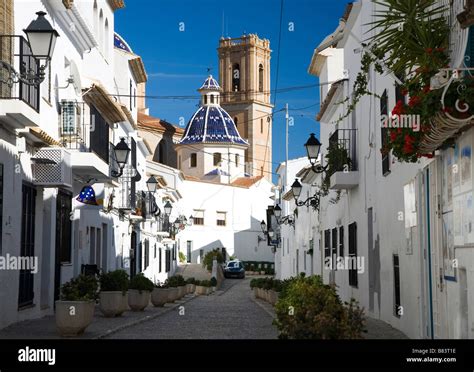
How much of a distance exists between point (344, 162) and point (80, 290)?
30.0 ft

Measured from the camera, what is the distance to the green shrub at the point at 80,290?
46.6ft

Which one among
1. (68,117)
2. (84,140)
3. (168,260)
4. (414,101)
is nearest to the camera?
(414,101)

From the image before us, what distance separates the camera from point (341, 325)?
973cm

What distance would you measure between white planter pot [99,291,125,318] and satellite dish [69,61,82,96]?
5.62 meters

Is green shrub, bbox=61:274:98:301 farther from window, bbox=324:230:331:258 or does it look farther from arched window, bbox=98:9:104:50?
arched window, bbox=98:9:104:50

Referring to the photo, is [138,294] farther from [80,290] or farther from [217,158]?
[217,158]

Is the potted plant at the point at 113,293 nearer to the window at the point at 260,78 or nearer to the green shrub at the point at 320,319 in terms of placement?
the green shrub at the point at 320,319

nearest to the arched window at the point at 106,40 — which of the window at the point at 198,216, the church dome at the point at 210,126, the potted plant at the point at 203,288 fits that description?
the potted plant at the point at 203,288

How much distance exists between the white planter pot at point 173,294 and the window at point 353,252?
5989 millimetres

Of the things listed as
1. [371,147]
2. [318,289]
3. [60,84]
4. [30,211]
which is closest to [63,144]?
[60,84]

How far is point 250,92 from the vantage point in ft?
306

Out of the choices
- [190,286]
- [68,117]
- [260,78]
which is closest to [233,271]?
[190,286]

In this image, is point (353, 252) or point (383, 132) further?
point (353, 252)
